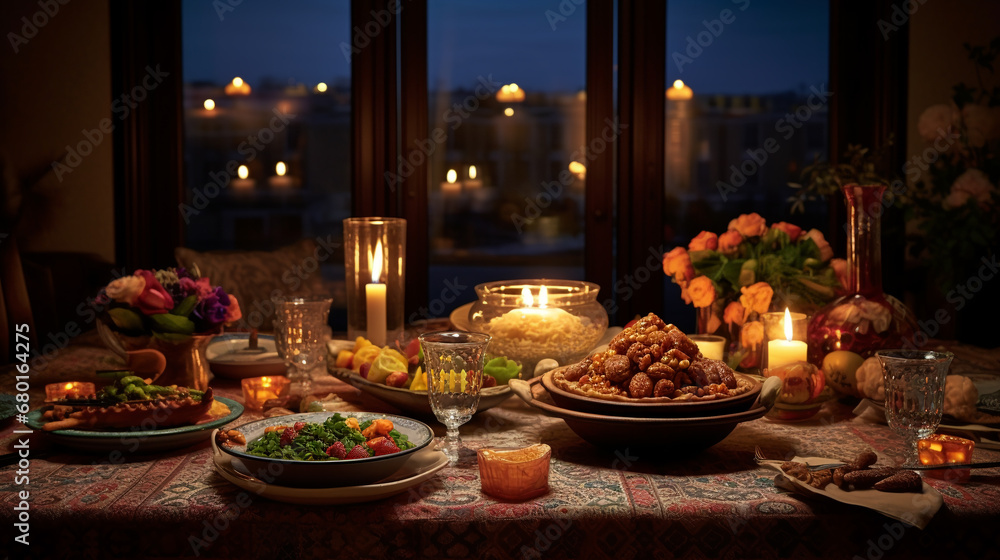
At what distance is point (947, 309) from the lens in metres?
3.58

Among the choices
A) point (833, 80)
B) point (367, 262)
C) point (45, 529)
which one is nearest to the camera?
point (45, 529)

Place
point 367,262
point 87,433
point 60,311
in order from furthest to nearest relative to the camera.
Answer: point 60,311 < point 367,262 < point 87,433

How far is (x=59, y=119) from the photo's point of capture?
3.73m

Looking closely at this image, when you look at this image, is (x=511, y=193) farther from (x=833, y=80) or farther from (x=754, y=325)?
(x=754, y=325)

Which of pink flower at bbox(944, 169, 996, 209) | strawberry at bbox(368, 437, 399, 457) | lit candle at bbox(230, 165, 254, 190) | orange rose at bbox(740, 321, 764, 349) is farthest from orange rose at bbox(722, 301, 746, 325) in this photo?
lit candle at bbox(230, 165, 254, 190)

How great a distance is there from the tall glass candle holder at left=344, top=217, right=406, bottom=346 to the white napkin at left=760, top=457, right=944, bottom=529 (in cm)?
103

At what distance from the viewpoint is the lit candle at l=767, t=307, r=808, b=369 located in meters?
1.49

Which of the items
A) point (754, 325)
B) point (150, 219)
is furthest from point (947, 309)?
point (150, 219)

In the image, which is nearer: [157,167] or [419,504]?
[419,504]

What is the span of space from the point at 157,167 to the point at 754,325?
309 cm

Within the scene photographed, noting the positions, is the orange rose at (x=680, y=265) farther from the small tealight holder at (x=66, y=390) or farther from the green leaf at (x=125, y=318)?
the small tealight holder at (x=66, y=390)

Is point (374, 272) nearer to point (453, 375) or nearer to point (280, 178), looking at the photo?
point (453, 375)

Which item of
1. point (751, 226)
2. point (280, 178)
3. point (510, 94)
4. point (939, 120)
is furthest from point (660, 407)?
point (280, 178)

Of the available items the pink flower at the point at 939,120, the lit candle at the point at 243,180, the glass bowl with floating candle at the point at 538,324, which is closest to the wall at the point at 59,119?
the lit candle at the point at 243,180
